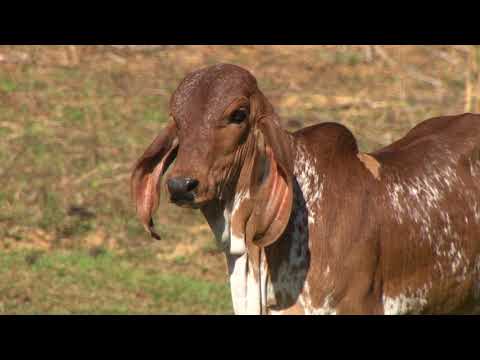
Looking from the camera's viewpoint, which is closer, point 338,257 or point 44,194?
point 338,257

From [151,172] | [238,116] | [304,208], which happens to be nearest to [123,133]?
[151,172]

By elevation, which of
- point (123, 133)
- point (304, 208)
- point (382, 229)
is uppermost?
point (304, 208)

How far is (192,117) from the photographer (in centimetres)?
431

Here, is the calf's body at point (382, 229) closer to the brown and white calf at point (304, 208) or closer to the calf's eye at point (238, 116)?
the brown and white calf at point (304, 208)

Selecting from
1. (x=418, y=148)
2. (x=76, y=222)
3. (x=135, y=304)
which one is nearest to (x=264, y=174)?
(x=418, y=148)

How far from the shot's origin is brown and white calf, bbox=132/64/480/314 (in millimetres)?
4316

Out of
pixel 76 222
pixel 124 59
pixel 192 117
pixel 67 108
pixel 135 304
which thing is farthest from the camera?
Answer: pixel 124 59

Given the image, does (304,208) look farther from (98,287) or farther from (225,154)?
(98,287)

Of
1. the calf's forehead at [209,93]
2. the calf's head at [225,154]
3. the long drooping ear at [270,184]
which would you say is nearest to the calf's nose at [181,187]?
the calf's head at [225,154]

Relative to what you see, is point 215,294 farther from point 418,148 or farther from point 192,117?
point 192,117

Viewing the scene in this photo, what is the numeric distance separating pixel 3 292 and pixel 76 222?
1.49m

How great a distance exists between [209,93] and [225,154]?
0.24m

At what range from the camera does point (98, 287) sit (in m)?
8.22

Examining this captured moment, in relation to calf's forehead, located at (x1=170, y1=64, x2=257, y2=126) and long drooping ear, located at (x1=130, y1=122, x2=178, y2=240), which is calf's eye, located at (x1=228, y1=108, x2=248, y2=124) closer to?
calf's forehead, located at (x1=170, y1=64, x2=257, y2=126)
